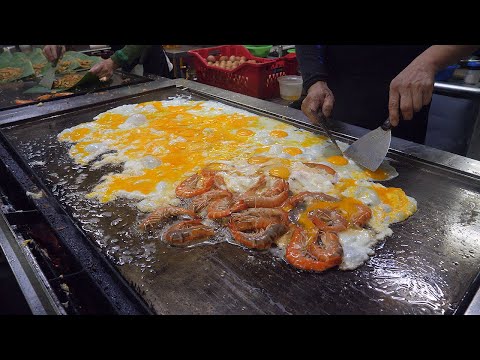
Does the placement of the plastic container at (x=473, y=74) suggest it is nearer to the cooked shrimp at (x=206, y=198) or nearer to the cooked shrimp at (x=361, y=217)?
the cooked shrimp at (x=361, y=217)

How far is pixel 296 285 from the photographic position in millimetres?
1570

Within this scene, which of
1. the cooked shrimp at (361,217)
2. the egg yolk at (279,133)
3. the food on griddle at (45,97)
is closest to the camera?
the cooked shrimp at (361,217)

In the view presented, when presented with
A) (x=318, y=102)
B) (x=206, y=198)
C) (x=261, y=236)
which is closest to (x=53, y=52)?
(x=318, y=102)

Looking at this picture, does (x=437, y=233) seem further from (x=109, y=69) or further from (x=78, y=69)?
(x=78, y=69)

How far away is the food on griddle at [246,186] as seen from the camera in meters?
1.83

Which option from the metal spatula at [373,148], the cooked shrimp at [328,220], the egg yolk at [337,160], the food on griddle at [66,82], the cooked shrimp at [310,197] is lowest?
the cooked shrimp at [328,220]

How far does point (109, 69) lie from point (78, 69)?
104 centimetres

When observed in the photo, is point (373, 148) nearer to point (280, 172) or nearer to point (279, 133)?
point (280, 172)

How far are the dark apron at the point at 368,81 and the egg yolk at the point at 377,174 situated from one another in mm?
1492

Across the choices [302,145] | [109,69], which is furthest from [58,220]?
[109,69]

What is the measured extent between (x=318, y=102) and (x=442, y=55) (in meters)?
0.97

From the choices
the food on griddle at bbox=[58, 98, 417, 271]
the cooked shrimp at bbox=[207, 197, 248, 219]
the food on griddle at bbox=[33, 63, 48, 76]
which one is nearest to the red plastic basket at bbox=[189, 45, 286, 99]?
the food on griddle at bbox=[58, 98, 417, 271]

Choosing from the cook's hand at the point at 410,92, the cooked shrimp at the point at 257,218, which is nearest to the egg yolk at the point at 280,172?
the cooked shrimp at the point at 257,218

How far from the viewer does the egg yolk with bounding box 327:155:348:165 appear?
2.51 m
